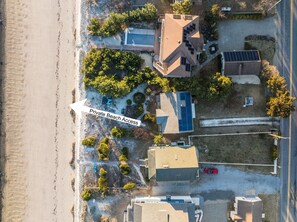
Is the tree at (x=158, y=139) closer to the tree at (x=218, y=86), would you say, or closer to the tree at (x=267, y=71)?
the tree at (x=218, y=86)

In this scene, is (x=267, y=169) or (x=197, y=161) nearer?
(x=197, y=161)

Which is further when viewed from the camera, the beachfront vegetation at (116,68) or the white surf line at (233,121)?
the white surf line at (233,121)

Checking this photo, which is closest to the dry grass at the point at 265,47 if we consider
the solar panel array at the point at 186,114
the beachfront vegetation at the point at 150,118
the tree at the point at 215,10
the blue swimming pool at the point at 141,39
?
the tree at the point at 215,10

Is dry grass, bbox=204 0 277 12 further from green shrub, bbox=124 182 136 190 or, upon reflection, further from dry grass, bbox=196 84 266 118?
green shrub, bbox=124 182 136 190

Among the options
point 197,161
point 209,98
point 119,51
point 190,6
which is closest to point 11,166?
point 119,51

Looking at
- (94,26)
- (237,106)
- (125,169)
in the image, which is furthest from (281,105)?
(94,26)

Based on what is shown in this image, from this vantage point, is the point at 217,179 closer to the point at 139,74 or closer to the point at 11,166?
the point at 139,74

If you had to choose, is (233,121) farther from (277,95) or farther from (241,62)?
(241,62)
